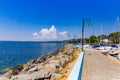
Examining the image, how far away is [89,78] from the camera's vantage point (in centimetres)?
912

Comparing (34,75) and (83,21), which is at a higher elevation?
(83,21)

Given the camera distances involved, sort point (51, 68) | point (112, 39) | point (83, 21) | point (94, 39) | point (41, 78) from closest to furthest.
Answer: point (41, 78) → point (51, 68) → point (83, 21) → point (94, 39) → point (112, 39)

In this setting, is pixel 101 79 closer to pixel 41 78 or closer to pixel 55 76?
pixel 55 76

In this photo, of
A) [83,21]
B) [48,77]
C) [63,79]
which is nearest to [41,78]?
[48,77]

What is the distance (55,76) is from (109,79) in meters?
2.68

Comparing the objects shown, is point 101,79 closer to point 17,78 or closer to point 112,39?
point 17,78

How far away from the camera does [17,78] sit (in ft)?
31.8

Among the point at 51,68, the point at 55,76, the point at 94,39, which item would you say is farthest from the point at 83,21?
the point at 94,39

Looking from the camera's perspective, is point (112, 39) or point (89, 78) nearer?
point (89, 78)

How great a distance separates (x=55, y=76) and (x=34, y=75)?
107 cm

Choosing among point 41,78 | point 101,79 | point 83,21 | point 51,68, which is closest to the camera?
point 101,79

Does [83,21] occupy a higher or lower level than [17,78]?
higher

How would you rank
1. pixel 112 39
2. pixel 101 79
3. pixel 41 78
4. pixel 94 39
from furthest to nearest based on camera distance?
pixel 112 39 < pixel 94 39 < pixel 41 78 < pixel 101 79

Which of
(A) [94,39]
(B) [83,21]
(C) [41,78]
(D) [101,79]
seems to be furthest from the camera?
(A) [94,39]
